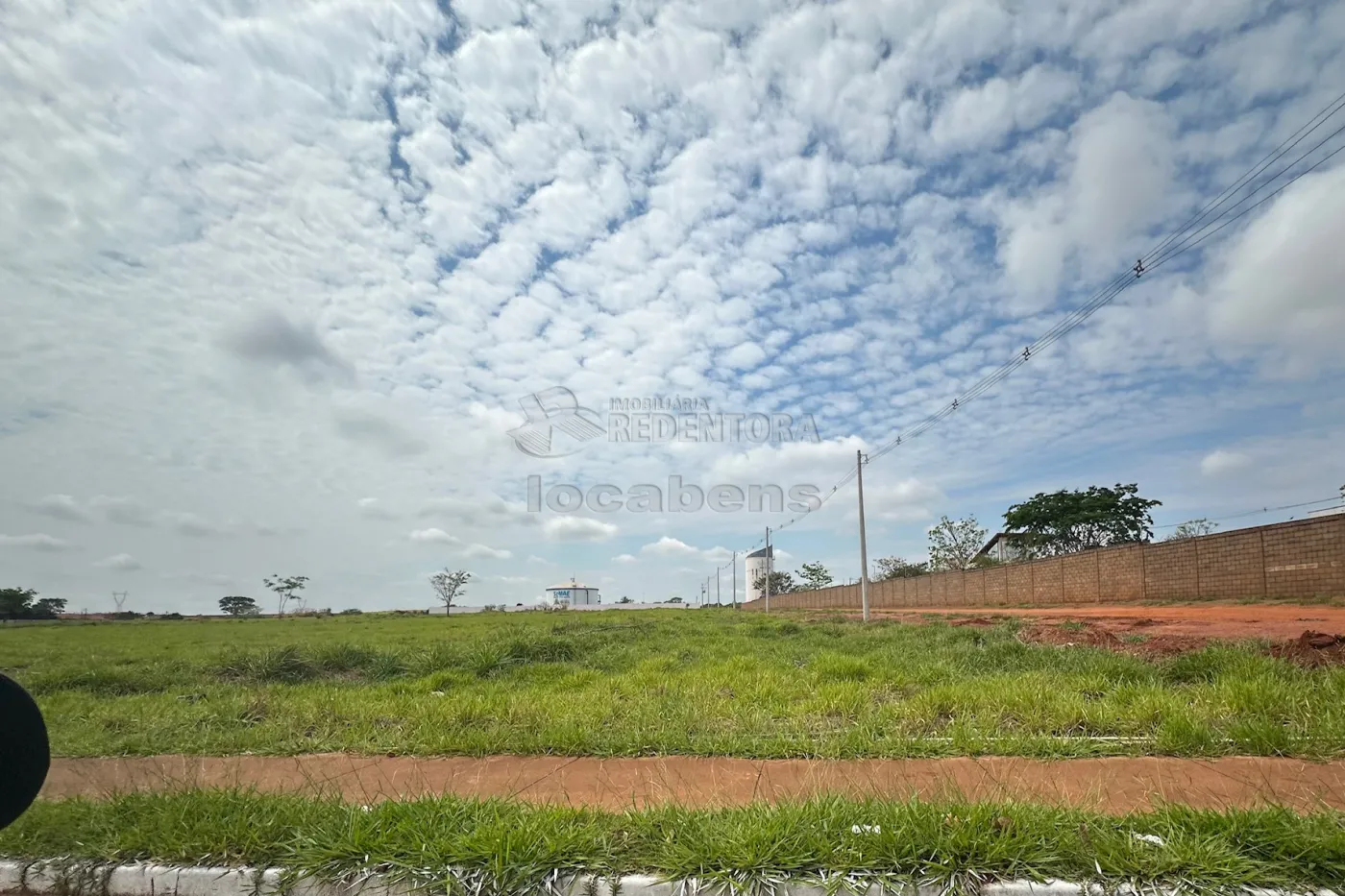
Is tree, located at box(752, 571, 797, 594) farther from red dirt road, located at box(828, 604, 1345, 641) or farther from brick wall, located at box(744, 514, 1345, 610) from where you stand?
red dirt road, located at box(828, 604, 1345, 641)

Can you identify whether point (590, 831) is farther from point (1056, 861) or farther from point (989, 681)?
point (989, 681)

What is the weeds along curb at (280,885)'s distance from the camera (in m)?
3.10

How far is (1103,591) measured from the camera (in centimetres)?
2855

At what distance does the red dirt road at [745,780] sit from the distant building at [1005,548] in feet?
161

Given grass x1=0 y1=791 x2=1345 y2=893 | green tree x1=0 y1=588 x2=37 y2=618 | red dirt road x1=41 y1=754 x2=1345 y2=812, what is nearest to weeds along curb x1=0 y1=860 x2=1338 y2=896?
grass x1=0 y1=791 x2=1345 y2=893

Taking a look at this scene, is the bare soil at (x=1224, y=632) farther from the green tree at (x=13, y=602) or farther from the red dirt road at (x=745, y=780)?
the green tree at (x=13, y=602)

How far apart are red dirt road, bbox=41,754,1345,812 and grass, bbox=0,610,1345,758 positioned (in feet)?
0.74

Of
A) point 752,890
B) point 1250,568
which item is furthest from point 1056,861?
point 1250,568

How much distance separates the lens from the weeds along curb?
122 inches

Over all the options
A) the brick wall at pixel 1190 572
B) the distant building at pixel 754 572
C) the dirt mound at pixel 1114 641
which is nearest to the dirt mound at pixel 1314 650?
the dirt mound at pixel 1114 641

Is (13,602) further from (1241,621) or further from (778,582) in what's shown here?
(778,582)

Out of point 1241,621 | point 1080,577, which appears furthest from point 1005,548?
point 1241,621

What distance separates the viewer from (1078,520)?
165 feet

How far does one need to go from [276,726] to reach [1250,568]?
2418cm
